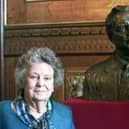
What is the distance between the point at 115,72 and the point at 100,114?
0.23 metres

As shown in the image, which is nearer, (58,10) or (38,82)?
(38,82)

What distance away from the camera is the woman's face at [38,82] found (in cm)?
175

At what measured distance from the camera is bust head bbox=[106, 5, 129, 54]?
2238 mm

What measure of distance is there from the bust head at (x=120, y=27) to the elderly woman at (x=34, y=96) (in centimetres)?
52

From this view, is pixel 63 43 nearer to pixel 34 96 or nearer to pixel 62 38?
pixel 62 38

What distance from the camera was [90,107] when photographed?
2.18 meters

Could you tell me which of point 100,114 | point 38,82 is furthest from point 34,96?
point 100,114

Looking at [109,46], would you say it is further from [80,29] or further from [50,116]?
[50,116]

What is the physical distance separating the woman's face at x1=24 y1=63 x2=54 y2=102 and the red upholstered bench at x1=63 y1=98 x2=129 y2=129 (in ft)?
1.42

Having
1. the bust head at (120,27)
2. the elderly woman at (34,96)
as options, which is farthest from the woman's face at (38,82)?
the bust head at (120,27)

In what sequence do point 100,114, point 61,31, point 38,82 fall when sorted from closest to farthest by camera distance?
1. point 38,82
2. point 100,114
3. point 61,31

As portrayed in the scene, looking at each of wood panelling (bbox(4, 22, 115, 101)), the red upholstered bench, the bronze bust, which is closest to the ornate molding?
wood panelling (bbox(4, 22, 115, 101))

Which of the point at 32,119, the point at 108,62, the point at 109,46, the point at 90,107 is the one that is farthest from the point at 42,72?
the point at 109,46

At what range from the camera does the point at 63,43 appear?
3.48m
